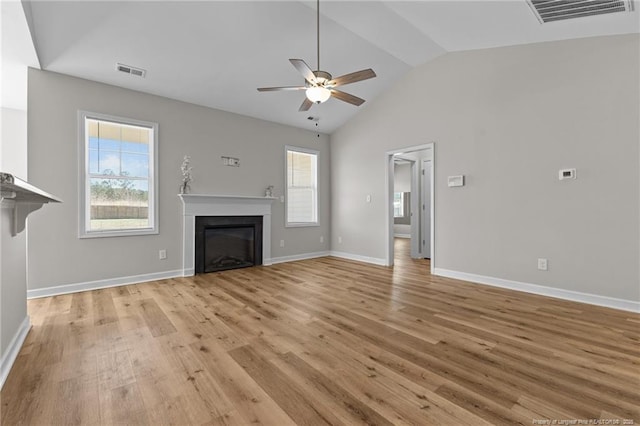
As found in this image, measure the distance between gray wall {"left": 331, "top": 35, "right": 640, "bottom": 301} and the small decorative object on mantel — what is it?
370 cm

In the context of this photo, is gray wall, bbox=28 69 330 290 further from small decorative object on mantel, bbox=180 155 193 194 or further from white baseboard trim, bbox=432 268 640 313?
white baseboard trim, bbox=432 268 640 313

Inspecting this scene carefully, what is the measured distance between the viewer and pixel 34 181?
3549mm

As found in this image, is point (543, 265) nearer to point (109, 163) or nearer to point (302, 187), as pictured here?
point (302, 187)

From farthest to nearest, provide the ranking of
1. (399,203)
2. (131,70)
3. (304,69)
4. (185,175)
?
(399,203), (185,175), (131,70), (304,69)

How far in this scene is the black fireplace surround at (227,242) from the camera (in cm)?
486

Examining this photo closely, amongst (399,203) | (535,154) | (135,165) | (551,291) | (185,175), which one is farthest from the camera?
(399,203)

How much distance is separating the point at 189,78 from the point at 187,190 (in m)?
1.71

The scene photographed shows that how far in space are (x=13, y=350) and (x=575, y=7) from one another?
5.60 metres

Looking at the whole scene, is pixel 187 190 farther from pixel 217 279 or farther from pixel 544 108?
pixel 544 108

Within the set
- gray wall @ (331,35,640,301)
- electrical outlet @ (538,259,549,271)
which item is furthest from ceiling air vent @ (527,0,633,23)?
electrical outlet @ (538,259,549,271)

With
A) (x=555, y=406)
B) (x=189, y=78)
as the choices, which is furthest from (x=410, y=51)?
(x=555, y=406)

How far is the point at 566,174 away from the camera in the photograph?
3477 millimetres

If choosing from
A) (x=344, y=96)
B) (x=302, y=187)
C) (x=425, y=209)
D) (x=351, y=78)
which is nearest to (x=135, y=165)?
(x=302, y=187)

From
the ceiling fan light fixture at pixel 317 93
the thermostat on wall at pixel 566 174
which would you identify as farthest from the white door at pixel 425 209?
the ceiling fan light fixture at pixel 317 93
